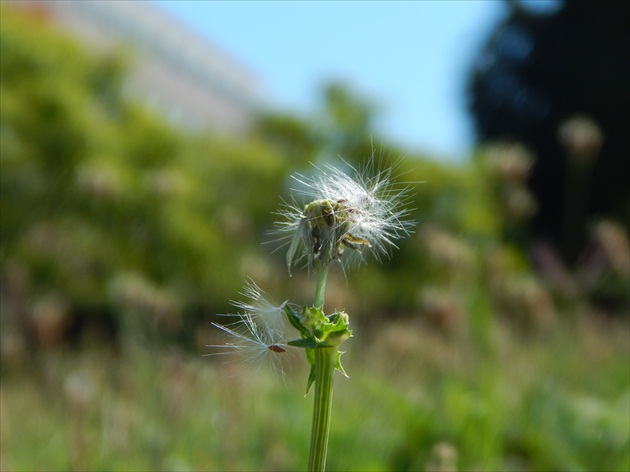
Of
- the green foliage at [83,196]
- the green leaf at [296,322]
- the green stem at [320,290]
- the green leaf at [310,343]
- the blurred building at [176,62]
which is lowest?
the green leaf at [310,343]

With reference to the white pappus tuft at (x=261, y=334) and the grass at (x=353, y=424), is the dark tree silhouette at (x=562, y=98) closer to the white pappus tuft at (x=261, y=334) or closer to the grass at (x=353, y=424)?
the grass at (x=353, y=424)

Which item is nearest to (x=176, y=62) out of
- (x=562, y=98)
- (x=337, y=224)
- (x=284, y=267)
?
(x=562, y=98)

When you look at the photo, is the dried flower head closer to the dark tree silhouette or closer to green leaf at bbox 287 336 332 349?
green leaf at bbox 287 336 332 349

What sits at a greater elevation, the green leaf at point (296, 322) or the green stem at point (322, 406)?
the green leaf at point (296, 322)

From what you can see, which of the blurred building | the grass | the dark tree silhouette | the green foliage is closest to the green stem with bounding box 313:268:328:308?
the grass

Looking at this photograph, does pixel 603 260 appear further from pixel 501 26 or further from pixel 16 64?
pixel 501 26

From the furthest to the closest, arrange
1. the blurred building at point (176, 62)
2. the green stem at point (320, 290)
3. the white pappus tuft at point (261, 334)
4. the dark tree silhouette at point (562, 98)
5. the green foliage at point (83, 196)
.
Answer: the blurred building at point (176, 62)
the dark tree silhouette at point (562, 98)
the green foliage at point (83, 196)
the white pappus tuft at point (261, 334)
the green stem at point (320, 290)

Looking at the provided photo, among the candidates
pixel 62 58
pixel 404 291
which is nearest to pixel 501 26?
pixel 404 291

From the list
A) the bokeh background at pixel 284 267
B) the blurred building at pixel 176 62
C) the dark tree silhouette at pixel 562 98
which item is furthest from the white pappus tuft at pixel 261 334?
the blurred building at pixel 176 62
